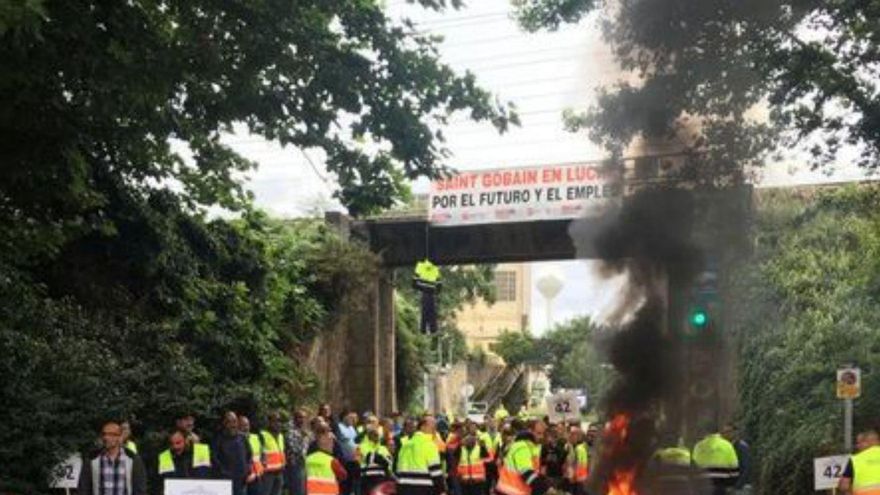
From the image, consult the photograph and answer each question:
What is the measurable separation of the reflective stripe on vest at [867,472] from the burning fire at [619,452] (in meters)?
5.55

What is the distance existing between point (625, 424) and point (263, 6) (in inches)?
348

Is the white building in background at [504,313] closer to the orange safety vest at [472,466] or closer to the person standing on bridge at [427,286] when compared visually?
the person standing on bridge at [427,286]

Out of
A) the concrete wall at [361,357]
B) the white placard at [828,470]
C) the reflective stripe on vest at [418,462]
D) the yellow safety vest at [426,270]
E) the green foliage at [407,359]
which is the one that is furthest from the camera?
the green foliage at [407,359]

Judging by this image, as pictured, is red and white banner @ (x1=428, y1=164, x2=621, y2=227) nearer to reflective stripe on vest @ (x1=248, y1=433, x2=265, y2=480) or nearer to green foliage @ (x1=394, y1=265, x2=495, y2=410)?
green foliage @ (x1=394, y1=265, x2=495, y2=410)

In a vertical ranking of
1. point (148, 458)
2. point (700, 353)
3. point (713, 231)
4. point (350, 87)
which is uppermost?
point (350, 87)

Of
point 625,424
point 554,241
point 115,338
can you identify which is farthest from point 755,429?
point 115,338

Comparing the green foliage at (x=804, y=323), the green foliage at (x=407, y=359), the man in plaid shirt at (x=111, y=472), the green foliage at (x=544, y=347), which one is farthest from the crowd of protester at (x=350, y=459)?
the green foliage at (x=544, y=347)

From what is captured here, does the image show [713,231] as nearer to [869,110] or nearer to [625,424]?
[625,424]

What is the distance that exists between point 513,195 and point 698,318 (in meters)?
8.70

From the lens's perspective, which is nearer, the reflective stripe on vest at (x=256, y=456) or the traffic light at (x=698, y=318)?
the reflective stripe on vest at (x=256, y=456)

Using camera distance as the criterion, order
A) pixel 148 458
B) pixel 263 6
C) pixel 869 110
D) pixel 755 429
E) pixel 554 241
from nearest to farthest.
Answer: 1. pixel 263 6
2. pixel 869 110
3. pixel 148 458
4. pixel 755 429
5. pixel 554 241

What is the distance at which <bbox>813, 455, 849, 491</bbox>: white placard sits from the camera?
13.0 metres

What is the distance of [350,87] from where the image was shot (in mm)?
12438

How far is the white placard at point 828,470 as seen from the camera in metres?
13.0
